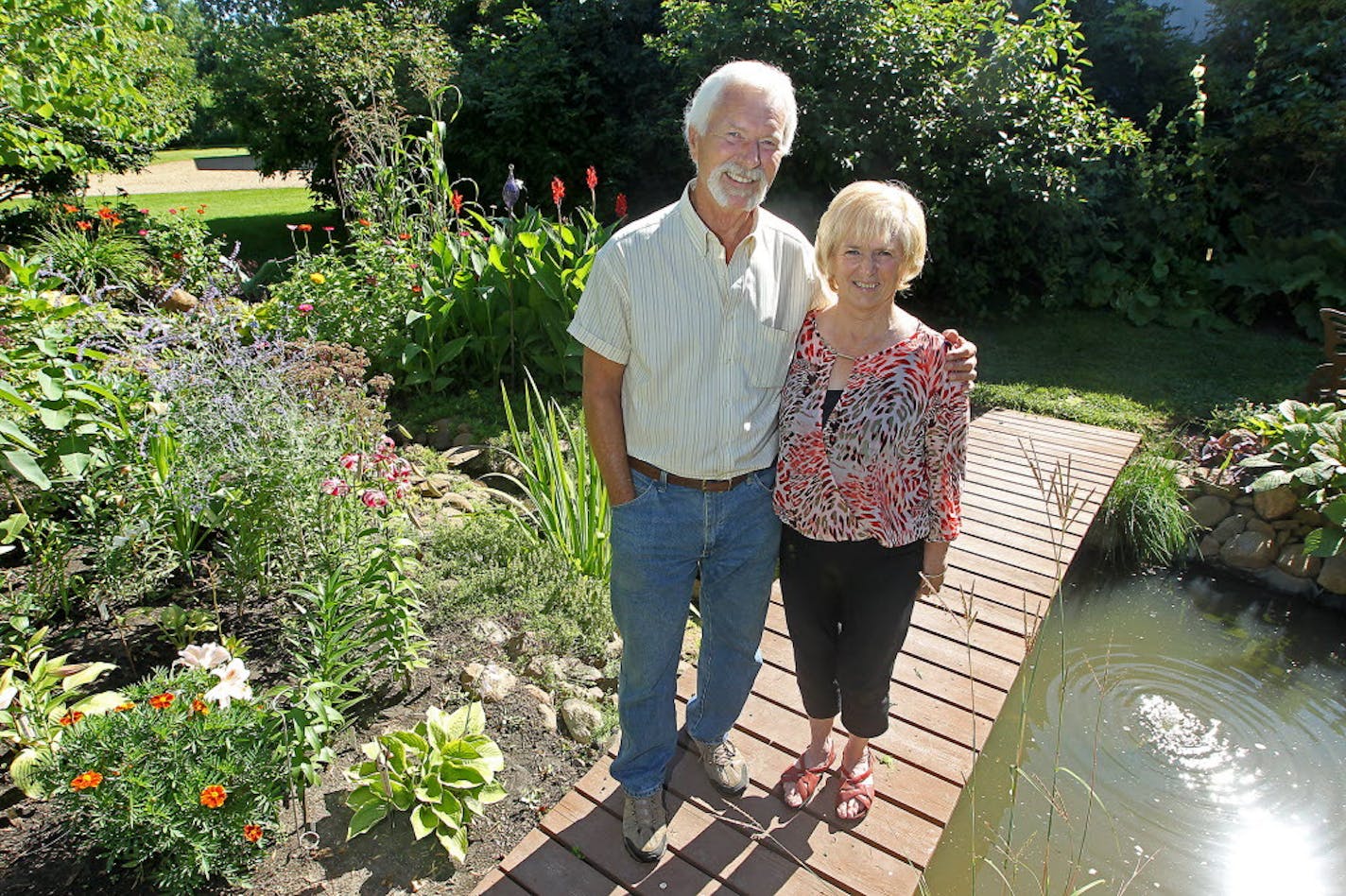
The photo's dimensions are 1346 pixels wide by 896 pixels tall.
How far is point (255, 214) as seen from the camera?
1245 centimetres

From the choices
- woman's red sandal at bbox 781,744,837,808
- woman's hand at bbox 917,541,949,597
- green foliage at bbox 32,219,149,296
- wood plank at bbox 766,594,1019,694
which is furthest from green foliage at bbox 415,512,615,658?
green foliage at bbox 32,219,149,296

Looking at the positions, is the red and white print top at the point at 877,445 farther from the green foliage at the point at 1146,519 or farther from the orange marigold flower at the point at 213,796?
the green foliage at the point at 1146,519

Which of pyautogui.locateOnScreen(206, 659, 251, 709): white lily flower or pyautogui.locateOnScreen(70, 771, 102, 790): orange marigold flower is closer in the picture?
pyautogui.locateOnScreen(70, 771, 102, 790): orange marigold flower

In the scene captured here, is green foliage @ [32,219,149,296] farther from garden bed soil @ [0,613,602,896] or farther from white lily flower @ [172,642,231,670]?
white lily flower @ [172,642,231,670]

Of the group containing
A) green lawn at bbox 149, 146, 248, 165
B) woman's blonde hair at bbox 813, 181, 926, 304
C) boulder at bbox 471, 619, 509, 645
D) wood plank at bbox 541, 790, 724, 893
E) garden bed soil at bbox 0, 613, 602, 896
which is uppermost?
woman's blonde hair at bbox 813, 181, 926, 304

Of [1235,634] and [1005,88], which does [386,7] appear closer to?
[1005,88]

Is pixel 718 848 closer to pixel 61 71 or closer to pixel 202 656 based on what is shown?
pixel 202 656

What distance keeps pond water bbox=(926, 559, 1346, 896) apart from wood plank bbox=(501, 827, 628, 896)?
970mm

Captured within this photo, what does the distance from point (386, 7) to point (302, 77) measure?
2105 mm

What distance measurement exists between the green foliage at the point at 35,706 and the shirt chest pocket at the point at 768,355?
1.65m

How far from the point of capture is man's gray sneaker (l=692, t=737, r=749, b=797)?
220cm

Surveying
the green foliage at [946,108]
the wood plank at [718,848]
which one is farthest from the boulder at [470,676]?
the green foliage at [946,108]

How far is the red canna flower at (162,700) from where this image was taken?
175 cm

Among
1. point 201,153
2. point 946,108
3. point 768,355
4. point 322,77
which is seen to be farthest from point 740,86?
point 201,153
